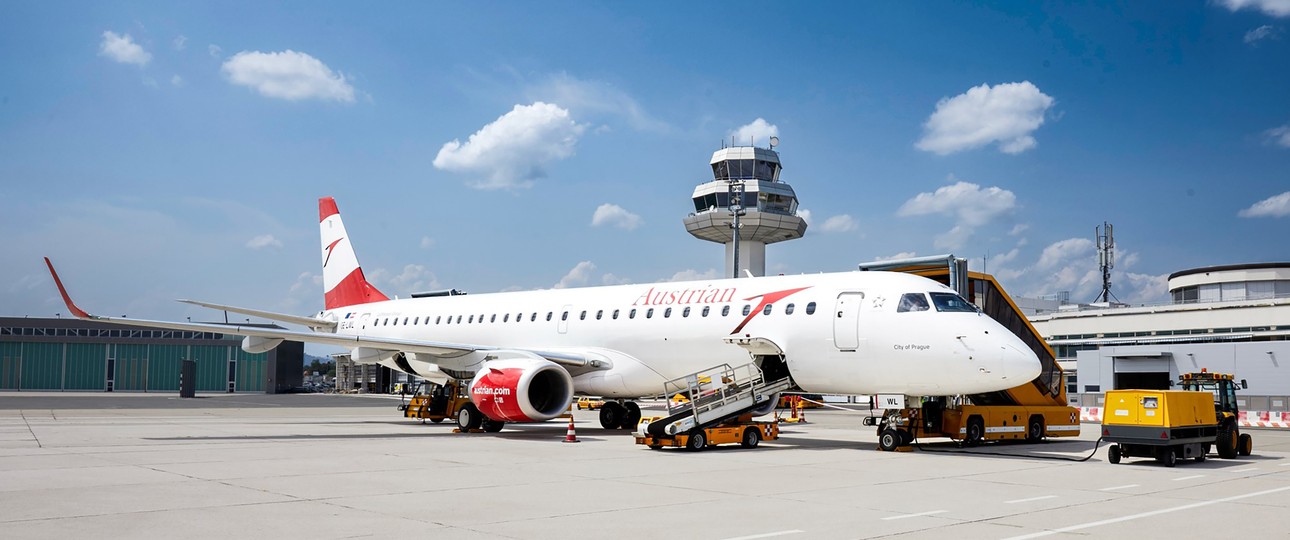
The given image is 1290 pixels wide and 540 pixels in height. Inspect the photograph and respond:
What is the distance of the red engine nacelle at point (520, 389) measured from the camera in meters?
21.1

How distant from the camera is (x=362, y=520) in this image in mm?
9281

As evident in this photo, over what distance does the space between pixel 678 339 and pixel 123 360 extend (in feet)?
190

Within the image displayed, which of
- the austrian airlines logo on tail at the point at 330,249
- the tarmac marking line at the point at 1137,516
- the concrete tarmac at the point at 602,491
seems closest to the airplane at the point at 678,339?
the concrete tarmac at the point at 602,491

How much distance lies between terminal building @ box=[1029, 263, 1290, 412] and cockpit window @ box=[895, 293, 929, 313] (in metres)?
22.0

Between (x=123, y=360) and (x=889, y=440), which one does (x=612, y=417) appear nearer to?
(x=889, y=440)

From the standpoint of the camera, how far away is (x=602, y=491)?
1177 centimetres

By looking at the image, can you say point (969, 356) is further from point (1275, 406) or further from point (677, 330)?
point (1275, 406)

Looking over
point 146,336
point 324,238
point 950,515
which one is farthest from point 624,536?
point 146,336

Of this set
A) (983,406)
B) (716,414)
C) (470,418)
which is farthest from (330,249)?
(983,406)

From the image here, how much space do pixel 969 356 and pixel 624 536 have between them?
416 inches

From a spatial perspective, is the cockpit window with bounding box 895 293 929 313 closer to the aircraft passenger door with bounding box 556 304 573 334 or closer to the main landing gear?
the aircraft passenger door with bounding box 556 304 573 334

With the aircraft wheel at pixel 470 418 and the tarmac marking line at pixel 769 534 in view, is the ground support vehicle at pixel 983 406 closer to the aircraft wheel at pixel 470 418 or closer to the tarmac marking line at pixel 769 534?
the aircraft wheel at pixel 470 418

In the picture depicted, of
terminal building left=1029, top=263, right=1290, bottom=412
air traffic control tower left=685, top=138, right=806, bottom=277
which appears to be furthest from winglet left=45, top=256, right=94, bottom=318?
air traffic control tower left=685, top=138, right=806, bottom=277

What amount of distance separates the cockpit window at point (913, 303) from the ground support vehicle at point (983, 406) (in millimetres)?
1712
